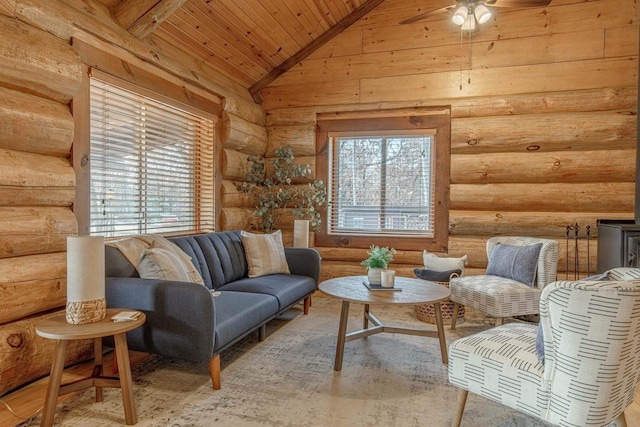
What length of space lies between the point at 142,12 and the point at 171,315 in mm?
2386

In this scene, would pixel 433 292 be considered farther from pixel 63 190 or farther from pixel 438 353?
pixel 63 190

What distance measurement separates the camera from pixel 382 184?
4.95 m

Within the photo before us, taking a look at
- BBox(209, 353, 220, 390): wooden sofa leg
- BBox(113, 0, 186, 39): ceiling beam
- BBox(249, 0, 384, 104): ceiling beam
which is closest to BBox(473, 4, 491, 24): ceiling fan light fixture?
BBox(249, 0, 384, 104): ceiling beam

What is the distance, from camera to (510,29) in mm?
4375

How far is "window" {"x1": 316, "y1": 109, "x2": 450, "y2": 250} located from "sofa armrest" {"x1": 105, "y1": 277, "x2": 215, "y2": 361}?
117 inches

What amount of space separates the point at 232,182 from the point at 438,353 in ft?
10.0

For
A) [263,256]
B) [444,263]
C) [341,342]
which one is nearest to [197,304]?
[341,342]

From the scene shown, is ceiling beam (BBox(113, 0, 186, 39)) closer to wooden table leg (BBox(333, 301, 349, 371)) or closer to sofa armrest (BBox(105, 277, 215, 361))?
sofa armrest (BBox(105, 277, 215, 361))

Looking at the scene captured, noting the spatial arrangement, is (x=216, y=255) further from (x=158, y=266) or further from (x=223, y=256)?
(x=158, y=266)

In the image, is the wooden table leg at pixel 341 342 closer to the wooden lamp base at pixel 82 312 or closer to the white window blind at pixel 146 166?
the wooden lamp base at pixel 82 312

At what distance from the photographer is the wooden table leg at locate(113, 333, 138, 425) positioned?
203cm

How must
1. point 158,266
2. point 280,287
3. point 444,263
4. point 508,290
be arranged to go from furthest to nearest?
1. point 444,263
2. point 280,287
3. point 508,290
4. point 158,266

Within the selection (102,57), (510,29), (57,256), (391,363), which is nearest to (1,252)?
(57,256)

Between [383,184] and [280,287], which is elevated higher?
[383,184]
